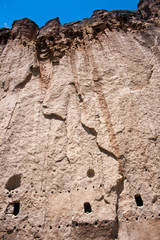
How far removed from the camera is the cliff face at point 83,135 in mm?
3479

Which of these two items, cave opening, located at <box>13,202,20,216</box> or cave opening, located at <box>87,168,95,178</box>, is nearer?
cave opening, located at <box>13,202,20,216</box>

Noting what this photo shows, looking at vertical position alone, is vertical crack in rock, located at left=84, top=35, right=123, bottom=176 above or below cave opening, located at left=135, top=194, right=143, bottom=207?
above

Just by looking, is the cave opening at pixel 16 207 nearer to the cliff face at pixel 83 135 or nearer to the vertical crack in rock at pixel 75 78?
the cliff face at pixel 83 135

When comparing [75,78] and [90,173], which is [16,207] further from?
[75,78]

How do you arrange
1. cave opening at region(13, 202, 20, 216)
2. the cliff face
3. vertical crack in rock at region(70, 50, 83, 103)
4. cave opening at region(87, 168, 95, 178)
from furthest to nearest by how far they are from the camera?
1. vertical crack in rock at region(70, 50, 83, 103)
2. cave opening at region(87, 168, 95, 178)
3. cave opening at region(13, 202, 20, 216)
4. the cliff face

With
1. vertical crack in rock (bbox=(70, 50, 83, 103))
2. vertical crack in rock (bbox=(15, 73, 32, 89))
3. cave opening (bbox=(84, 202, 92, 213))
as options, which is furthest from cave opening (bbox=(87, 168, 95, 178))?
vertical crack in rock (bbox=(15, 73, 32, 89))

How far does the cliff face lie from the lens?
3.48 meters

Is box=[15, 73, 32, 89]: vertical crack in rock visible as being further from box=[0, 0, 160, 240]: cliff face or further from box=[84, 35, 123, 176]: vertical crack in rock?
box=[84, 35, 123, 176]: vertical crack in rock

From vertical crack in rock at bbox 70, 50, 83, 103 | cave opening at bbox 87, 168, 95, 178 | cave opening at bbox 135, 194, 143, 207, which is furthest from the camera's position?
vertical crack in rock at bbox 70, 50, 83, 103

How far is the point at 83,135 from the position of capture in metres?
4.53

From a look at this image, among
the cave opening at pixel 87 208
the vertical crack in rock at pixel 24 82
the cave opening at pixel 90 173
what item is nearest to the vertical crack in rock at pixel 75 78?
the vertical crack in rock at pixel 24 82

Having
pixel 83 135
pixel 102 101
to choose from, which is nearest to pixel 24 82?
pixel 102 101

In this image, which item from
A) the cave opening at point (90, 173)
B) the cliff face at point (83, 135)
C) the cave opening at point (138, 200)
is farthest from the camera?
the cave opening at point (90, 173)

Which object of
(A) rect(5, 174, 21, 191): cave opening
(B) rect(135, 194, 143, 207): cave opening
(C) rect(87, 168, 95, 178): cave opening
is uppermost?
(C) rect(87, 168, 95, 178): cave opening
